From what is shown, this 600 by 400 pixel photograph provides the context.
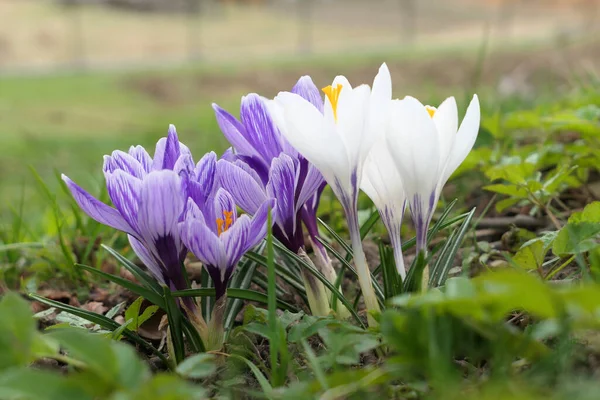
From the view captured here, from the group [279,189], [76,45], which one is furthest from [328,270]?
[76,45]

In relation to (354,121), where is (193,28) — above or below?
below

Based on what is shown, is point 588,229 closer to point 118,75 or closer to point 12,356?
point 12,356

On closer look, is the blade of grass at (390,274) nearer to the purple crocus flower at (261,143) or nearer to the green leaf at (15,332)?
the purple crocus flower at (261,143)

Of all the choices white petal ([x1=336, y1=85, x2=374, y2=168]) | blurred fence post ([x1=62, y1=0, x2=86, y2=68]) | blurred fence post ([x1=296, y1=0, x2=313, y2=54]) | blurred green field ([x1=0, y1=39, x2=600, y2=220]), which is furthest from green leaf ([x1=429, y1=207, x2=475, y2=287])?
blurred fence post ([x1=296, y1=0, x2=313, y2=54])

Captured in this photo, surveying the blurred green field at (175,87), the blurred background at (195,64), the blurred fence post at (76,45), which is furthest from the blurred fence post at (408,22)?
the blurred fence post at (76,45)

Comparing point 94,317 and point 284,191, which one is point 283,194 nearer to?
point 284,191

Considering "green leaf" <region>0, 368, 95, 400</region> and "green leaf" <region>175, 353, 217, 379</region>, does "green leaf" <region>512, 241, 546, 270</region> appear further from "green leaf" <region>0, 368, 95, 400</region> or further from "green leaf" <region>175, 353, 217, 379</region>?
"green leaf" <region>0, 368, 95, 400</region>
